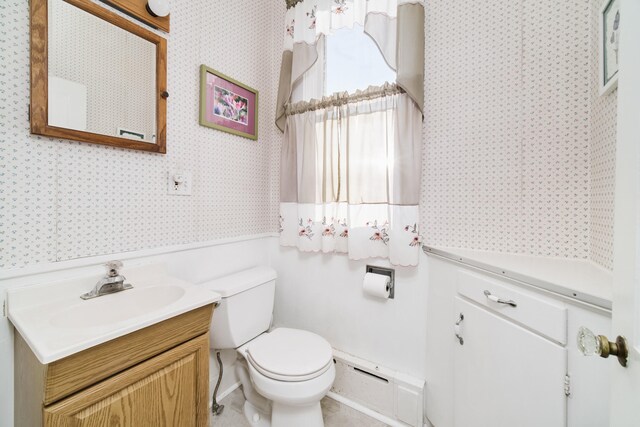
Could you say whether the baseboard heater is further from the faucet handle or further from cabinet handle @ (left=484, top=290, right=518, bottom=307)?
the faucet handle

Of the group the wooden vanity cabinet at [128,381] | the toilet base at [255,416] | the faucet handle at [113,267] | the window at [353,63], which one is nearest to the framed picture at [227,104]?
the window at [353,63]

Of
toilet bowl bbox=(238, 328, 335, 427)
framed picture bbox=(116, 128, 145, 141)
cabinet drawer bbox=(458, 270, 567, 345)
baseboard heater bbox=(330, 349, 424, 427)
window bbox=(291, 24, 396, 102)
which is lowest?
baseboard heater bbox=(330, 349, 424, 427)

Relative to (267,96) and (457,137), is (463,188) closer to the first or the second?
(457,137)

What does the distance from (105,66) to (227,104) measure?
0.58 metres

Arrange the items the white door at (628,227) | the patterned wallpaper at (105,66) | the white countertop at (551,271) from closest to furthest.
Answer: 1. the white door at (628,227)
2. the white countertop at (551,271)
3. the patterned wallpaper at (105,66)

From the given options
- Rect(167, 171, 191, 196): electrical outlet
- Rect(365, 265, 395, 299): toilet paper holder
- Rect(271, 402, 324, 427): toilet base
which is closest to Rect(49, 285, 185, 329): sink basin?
Rect(167, 171, 191, 196): electrical outlet

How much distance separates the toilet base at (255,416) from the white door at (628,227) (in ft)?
4.68

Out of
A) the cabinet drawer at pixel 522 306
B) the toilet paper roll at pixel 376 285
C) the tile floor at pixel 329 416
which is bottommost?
the tile floor at pixel 329 416

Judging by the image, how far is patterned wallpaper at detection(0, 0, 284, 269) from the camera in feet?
2.85

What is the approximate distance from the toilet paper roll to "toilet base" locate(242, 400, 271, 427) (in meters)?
0.89

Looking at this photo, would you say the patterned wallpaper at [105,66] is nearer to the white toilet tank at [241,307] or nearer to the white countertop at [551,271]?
the white toilet tank at [241,307]

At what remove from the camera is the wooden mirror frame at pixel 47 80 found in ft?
2.89

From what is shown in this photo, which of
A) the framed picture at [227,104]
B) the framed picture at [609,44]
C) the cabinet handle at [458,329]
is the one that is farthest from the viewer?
the framed picture at [227,104]

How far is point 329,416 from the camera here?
1411mm
